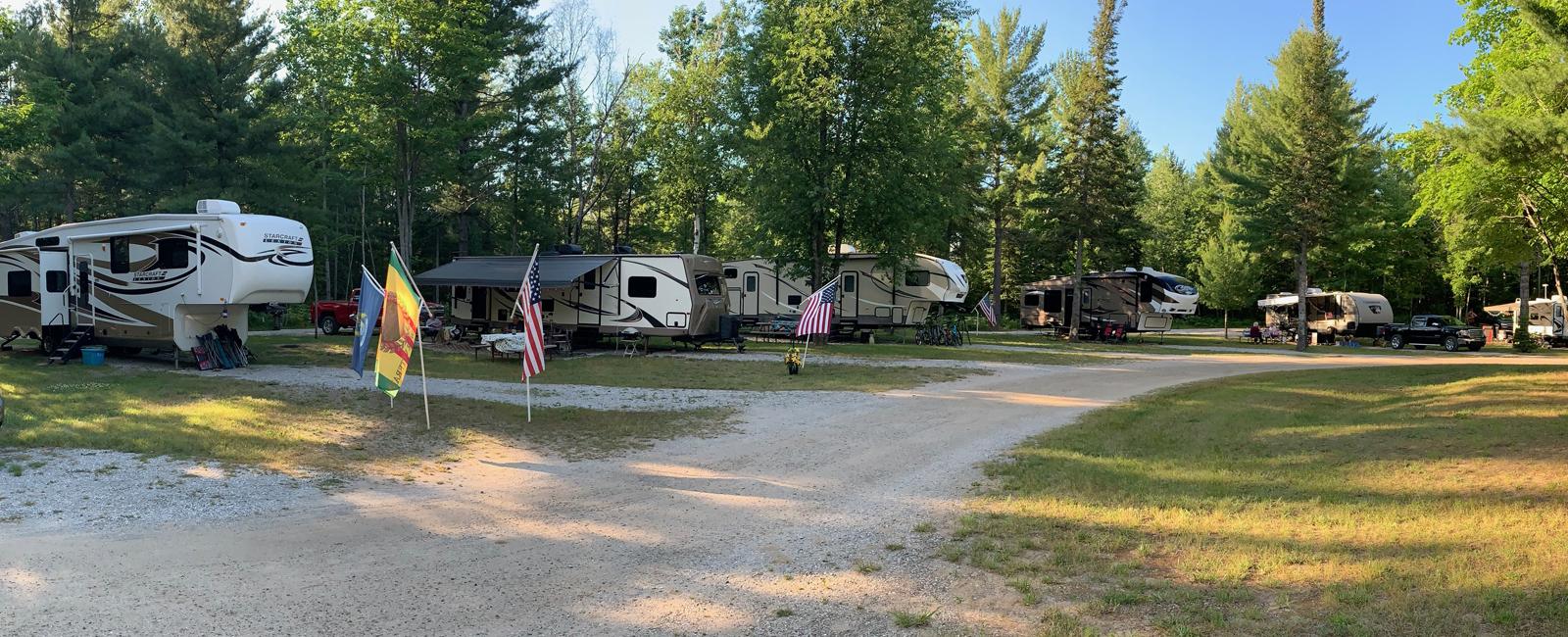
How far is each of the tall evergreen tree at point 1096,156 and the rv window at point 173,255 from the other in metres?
28.5

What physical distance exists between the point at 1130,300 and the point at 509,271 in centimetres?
2225

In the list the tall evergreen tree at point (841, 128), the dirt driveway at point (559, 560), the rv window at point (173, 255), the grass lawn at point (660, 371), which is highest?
the tall evergreen tree at point (841, 128)

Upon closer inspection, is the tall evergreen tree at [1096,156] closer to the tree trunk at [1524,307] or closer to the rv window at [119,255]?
the tree trunk at [1524,307]

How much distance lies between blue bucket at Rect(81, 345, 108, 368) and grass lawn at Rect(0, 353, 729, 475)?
8.54ft

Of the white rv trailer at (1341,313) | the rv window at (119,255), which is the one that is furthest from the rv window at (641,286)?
the white rv trailer at (1341,313)

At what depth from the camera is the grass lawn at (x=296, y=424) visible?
8625 mm

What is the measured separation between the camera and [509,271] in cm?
2184

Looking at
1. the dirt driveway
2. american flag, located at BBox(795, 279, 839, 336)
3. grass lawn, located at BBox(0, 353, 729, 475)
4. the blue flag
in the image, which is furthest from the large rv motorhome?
the blue flag

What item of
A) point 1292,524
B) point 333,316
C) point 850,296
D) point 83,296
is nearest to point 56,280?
point 83,296

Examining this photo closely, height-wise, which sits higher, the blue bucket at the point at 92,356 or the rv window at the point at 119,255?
the rv window at the point at 119,255


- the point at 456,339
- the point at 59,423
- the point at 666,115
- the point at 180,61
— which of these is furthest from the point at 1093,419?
the point at 180,61

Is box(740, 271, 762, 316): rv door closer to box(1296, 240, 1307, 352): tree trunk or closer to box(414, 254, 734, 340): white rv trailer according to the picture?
box(414, 254, 734, 340): white rv trailer

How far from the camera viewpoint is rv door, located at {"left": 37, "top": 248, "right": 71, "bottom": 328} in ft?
53.8

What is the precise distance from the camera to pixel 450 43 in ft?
76.2
